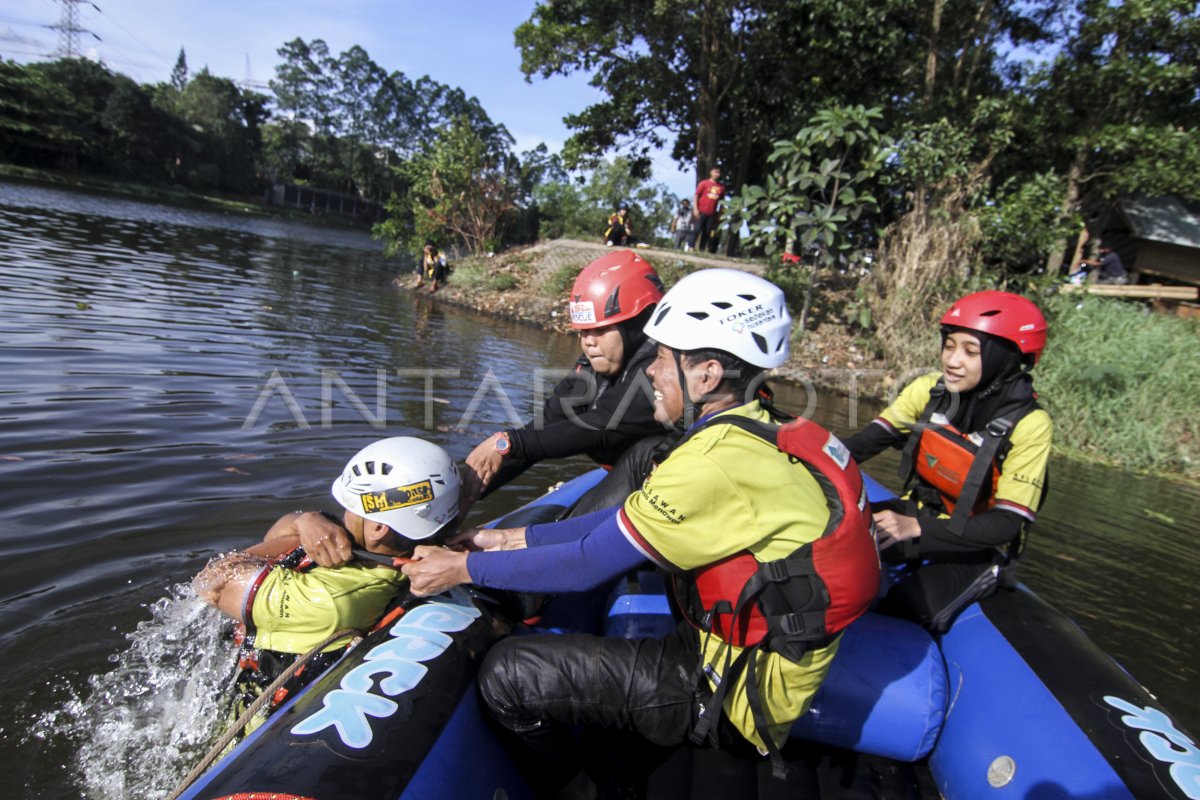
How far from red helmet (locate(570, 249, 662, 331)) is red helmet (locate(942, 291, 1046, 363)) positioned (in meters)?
1.57

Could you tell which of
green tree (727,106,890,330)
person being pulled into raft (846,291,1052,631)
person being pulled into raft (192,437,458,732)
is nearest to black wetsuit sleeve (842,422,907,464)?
person being pulled into raft (846,291,1052,631)

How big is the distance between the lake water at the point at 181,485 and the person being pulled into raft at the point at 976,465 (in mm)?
1948

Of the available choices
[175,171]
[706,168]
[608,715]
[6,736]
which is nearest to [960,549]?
[608,715]

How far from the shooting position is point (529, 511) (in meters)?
3.81

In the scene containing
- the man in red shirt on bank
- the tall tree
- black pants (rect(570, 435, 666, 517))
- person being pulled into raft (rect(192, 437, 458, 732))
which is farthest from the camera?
the tall tree

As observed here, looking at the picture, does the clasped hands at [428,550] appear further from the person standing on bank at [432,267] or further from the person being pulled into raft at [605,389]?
the person standing on bank at [432,267]

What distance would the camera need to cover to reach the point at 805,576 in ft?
6.45

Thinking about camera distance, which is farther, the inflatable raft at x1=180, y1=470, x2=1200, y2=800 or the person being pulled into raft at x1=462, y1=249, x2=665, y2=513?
the person being pulled into raft at x1=462, y1=249, x2=665, y2=513

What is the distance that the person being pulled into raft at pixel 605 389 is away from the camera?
3.79 m

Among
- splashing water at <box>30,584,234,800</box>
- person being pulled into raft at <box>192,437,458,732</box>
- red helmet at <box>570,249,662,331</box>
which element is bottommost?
splashing water at <box>30,584,234,800</box>

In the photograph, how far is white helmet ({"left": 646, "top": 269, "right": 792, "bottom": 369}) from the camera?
225 cm

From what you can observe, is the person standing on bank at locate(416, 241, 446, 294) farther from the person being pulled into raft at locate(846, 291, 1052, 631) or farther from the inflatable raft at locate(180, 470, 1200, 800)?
the inflatable raft at locate(180, 470, 1200, 800)

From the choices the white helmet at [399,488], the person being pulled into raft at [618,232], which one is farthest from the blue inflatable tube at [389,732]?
the person being pulled into raft at [618,232]

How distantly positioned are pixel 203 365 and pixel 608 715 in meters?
7.69
